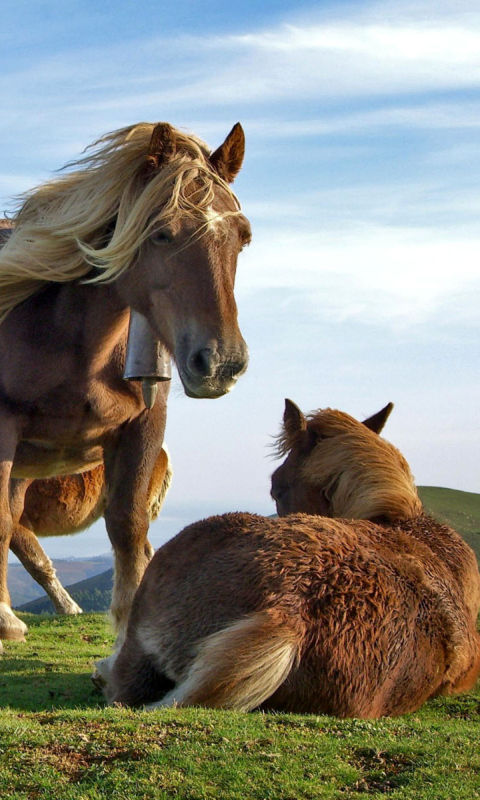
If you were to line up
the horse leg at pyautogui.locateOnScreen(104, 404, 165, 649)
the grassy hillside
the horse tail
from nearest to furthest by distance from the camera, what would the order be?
1. the horse tail
2. the horse leg at pyautogui.locateOnScreen(104, 404, 165, 649)
3. the grassy hillside

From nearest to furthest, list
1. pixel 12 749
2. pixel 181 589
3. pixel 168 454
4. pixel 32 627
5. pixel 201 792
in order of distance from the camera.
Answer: pixel 201 792
pixel 12 749
pixel 181 589
pixel 32 627
pixel 168 454

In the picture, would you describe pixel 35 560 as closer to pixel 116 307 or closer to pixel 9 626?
pixel 9 626

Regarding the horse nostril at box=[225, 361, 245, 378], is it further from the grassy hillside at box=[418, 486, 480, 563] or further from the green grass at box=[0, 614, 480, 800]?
the grassy hillside at box=[418, 486, 480, 563]

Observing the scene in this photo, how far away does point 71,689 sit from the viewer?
687 cm

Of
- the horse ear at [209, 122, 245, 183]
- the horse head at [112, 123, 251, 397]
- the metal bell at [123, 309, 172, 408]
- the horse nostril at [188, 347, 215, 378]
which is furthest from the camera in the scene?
the metal bell at [123, 309, 172, 408]

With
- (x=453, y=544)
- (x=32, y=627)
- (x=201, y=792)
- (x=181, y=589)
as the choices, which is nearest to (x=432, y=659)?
(x=453, y=544)

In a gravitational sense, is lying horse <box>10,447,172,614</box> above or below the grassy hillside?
below

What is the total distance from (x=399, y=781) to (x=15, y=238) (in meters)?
5.68

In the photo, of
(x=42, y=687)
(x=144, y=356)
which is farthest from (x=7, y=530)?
(x=144, y=356)

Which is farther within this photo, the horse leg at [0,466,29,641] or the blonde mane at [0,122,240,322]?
the horse leg at [0,466,29,641]

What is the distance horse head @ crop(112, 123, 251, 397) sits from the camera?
20.9ft

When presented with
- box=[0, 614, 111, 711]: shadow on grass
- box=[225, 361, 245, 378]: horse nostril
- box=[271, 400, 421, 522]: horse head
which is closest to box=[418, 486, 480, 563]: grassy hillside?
box=[0, 614, 111, 711]: shadow on grass

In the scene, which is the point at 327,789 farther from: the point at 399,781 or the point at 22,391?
the point at 22,391

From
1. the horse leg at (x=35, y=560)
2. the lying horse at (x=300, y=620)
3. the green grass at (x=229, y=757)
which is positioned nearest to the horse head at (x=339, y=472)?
the lying horse at (x=300, y=620)
